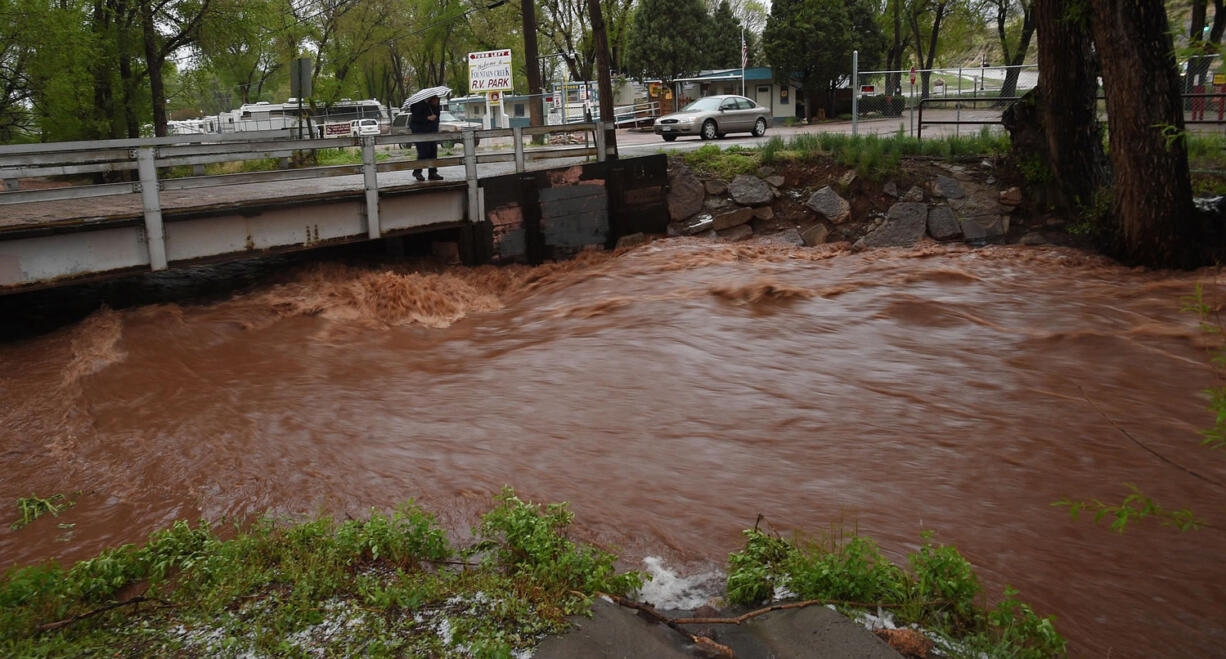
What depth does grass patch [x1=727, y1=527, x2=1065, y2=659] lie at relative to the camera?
4.38 metres

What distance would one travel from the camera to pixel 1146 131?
13438 mm

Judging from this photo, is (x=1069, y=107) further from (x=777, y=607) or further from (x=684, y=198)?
(x=777, y=607)

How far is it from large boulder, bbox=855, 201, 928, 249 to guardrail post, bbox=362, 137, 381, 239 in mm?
8430

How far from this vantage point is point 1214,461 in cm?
727

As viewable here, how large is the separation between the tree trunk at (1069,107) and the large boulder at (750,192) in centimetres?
483

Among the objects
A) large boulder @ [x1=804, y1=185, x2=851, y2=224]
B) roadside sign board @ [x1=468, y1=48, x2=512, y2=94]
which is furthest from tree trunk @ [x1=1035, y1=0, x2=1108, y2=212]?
roadside sign board @ [x1=468, y1=48, x2=512, y2=94]

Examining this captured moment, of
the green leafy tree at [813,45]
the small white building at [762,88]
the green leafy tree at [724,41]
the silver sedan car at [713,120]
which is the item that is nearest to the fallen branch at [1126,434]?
the silver sedan car at [713,120]

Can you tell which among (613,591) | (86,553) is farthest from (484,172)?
(613,591)

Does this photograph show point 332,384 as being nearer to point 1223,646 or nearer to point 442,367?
point 442,367

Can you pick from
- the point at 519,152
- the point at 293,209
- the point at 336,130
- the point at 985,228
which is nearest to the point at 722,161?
the point at 519,152

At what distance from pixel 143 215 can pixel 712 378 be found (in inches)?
281

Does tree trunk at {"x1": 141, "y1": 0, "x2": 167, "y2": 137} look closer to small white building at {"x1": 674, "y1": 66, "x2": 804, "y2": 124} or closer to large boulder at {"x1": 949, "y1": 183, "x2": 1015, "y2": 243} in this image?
large boulder at {"x1": 949, "y1": 183, "x2": 1015, "y2": 243}

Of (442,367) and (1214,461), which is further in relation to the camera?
(442,367)

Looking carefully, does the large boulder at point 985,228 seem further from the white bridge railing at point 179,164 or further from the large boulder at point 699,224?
the white bridge railing at point 179,164
